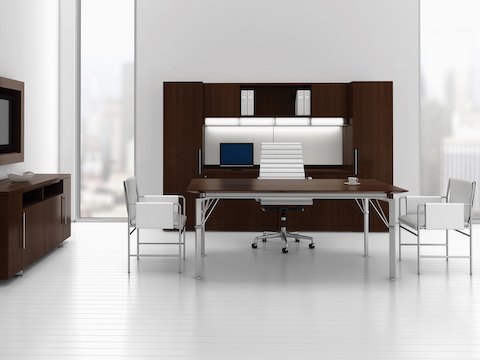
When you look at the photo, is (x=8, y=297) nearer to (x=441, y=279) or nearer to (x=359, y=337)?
(x=359, y=337)

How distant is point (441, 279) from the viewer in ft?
19.3

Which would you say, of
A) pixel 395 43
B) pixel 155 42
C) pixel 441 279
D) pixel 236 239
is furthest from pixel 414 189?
pixel 155 42

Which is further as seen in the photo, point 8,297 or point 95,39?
point 95,39

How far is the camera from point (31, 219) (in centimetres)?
619

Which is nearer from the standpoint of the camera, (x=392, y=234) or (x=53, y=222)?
(x=392, y=234)

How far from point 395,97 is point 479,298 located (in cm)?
470

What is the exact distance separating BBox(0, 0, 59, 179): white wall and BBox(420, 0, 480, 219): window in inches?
210

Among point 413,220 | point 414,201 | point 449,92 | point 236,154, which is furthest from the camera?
point 449,92

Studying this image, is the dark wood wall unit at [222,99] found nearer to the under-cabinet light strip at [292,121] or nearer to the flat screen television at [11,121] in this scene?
the under-cabinet light strip at [292,121]

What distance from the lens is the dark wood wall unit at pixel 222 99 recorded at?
886 cm

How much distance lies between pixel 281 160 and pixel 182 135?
150 centimetres

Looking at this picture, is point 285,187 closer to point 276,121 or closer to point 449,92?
point 276,121

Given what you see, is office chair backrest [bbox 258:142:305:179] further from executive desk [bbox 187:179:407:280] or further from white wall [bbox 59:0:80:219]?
white wall [bbox 59:0:80:219]

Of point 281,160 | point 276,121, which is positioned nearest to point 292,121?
point 276,121
